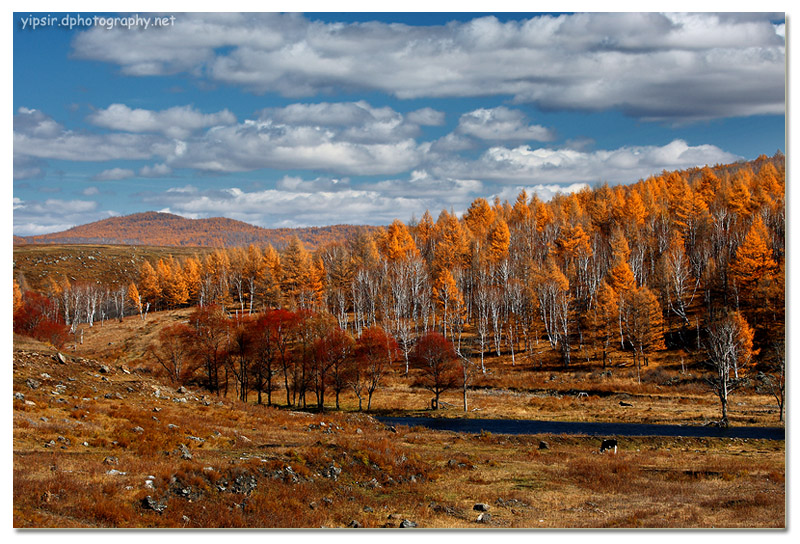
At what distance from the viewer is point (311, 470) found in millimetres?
22750

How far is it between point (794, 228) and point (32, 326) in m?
86.4

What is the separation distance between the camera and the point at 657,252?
103312 mm

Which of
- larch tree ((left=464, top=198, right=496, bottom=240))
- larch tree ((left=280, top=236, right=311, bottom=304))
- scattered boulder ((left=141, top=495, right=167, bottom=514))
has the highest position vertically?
larch tree ((left=464, top=198, right=496, bottom=240))

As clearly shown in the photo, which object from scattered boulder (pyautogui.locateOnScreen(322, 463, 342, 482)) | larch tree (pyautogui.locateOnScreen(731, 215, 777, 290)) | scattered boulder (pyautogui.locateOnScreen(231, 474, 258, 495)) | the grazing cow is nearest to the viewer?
scattered boulder (pyautogui.locateOnScreen(231, 474, 258, 495))

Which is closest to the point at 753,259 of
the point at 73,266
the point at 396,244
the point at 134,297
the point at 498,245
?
the point at 498,245

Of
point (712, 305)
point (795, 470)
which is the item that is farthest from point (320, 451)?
point (712, 305)

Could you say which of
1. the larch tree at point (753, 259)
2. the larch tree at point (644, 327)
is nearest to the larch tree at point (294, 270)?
the larch tree at point (644, 327)

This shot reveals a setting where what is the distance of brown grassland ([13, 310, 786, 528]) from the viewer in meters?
16.8

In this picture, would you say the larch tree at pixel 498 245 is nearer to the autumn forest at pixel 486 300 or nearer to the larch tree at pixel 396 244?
the autumn forest at pixel 486 300

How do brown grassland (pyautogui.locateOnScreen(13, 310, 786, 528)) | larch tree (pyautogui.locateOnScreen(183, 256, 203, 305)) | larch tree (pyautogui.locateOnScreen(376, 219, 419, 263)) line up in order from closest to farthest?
brown grassland (pyautogui.locateOnScreen(13, 310, 786, 528)), larch tree (pyautogui.locateOnScreen(376, 219, 419, 263)), larch tree (pyautogui.locateOnScreen(183, 256, 203, 305))

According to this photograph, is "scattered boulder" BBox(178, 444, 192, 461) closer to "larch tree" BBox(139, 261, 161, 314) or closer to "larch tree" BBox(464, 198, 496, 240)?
"larch tree" BBox(464, 198, 496, 240)

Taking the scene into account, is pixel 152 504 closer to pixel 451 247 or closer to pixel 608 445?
pixel 608 445

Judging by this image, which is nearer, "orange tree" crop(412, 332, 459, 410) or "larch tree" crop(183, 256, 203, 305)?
"orange tree" crop(412, 332, 459, 410)

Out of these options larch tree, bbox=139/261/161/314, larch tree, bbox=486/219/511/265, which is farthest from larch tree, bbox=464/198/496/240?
larch tree, bbox=139/261/161/314
